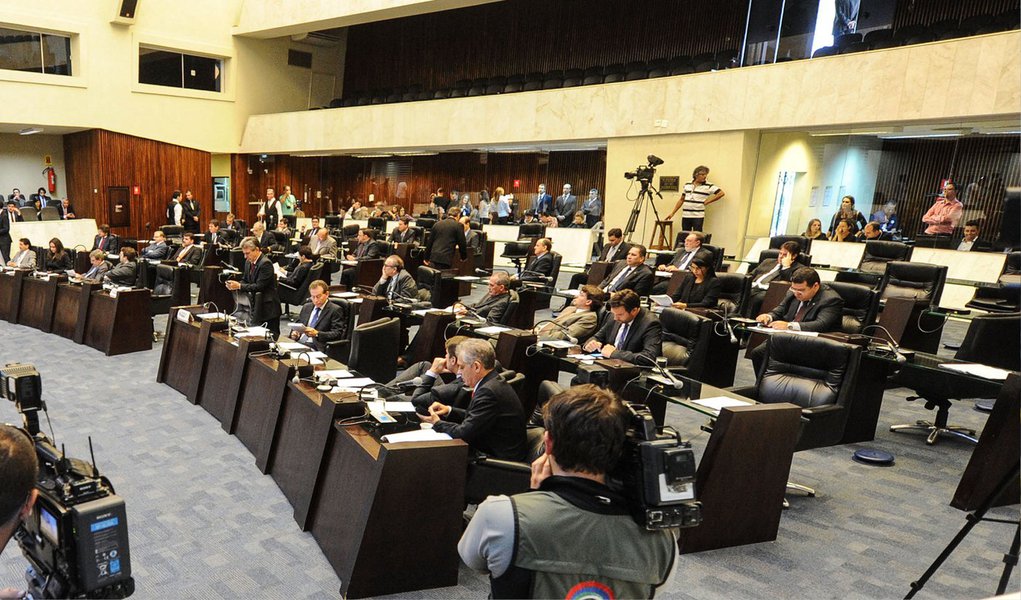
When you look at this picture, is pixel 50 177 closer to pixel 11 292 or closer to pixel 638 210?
pixel 11 292

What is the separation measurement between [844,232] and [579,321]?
19.3ft

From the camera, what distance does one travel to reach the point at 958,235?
31.2 feet

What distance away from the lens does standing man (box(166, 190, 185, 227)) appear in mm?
17984

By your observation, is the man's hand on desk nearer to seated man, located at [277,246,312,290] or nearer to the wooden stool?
seated man, located at [277,246,312,290]

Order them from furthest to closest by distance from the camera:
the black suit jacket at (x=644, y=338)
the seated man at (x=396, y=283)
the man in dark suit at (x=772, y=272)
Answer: the seated man at (x=396, y=283), the man in dark suit at (x=772, y=272), the black suit jacket at (x=644, y=338)

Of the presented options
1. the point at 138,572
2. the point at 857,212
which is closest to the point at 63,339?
the point at 138,572

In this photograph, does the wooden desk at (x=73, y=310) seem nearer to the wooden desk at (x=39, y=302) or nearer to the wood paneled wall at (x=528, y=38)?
the wooden desk at (x=39, y=302)

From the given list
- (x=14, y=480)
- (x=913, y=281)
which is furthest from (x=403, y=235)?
(x=14, y=480)

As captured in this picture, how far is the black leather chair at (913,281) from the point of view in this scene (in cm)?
721

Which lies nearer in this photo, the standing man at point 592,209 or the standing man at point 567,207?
the standing man at point 592,209

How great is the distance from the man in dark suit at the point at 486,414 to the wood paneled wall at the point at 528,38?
12.9 metres

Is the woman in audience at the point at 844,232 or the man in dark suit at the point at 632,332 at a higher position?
the woman in audience at the point at 844,232

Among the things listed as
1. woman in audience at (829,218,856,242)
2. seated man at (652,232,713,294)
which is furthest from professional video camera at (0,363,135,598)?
woman in audience at (829,218,856,242)

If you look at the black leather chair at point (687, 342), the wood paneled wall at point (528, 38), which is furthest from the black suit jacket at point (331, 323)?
the wood paneled wall at point (528, 38)
